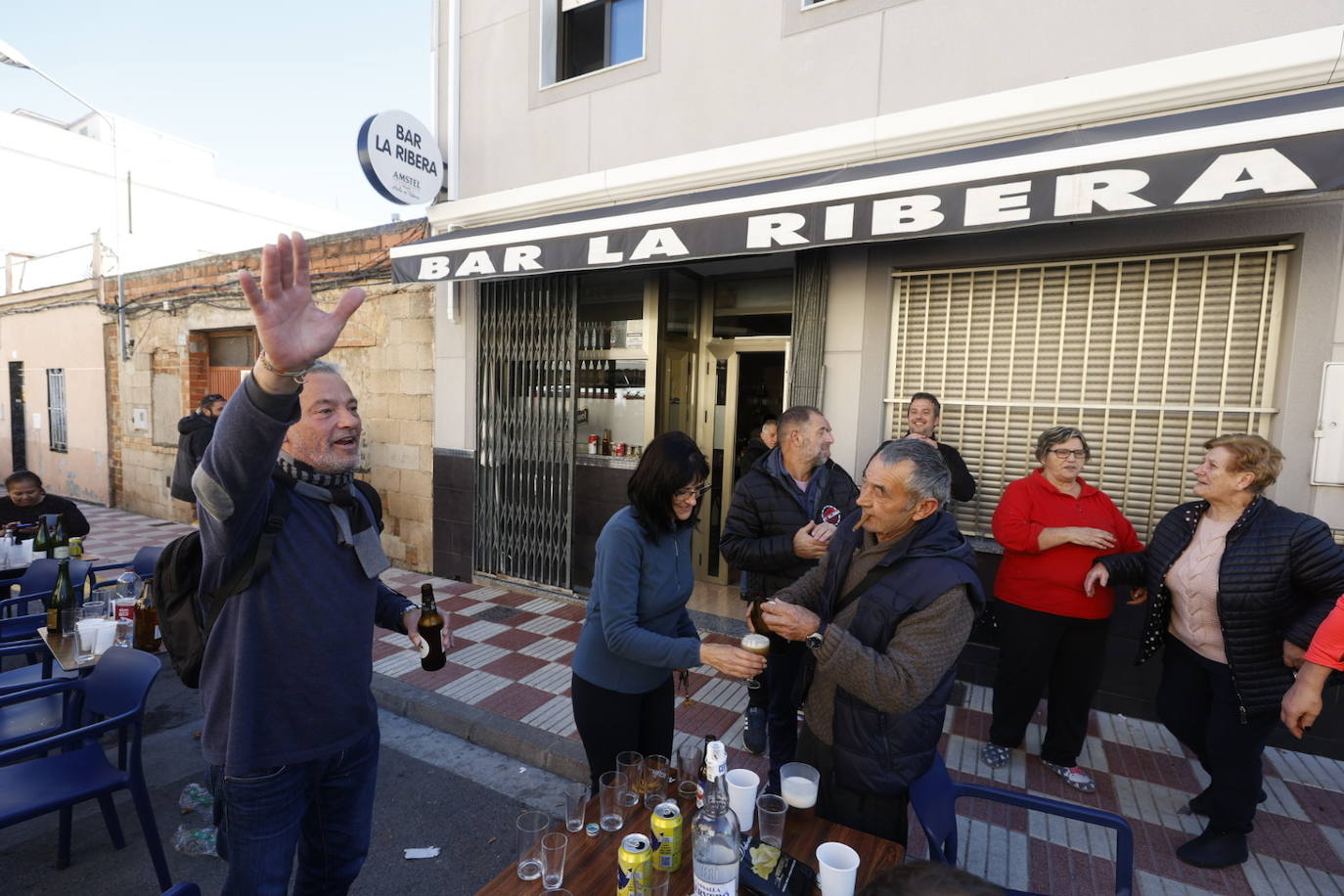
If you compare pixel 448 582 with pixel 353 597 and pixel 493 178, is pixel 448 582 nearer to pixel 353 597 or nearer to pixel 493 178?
pixel 493 178

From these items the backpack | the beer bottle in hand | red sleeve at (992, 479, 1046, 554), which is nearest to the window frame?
the beer bottle in hand

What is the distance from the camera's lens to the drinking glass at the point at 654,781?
181 centimetres

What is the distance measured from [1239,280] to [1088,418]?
3.48ft

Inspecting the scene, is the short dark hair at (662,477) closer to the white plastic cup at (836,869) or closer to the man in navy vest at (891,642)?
the man in navy vest at (891,642)

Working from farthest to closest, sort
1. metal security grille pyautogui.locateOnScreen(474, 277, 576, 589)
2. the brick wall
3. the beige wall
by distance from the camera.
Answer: the beige wall < the brick wall < metal security grille pyautogui.locateOnScreen(474, 277, 576, 589)

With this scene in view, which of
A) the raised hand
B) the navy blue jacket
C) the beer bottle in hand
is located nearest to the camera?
the raised hand

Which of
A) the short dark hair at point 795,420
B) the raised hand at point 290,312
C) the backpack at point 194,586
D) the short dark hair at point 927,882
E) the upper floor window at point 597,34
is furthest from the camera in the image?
the upper floor window at point 597,34

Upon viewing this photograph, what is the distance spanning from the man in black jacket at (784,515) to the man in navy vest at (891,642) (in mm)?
1016

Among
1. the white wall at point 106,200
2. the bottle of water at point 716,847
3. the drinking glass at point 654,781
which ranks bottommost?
the drinking glass at point 654,781

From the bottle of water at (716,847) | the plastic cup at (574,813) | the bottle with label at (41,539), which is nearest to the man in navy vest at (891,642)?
the bottle of water at (716,847)

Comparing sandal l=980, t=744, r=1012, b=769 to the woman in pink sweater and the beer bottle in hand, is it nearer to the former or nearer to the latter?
the woman in pink sweater

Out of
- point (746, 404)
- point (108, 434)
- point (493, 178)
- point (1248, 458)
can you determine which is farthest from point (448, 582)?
point (108, 434)

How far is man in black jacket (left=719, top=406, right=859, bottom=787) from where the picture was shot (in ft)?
10.2

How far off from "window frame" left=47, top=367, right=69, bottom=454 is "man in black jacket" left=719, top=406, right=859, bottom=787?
1417cm
